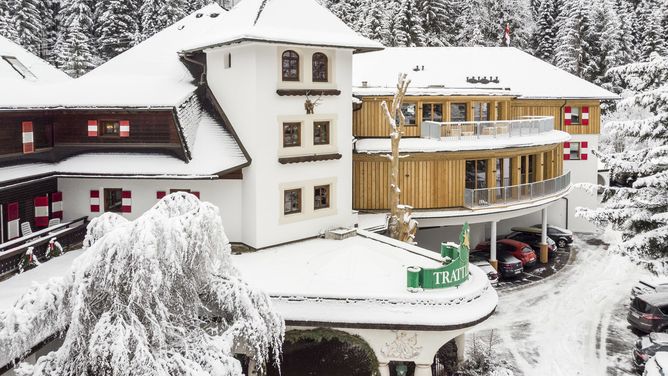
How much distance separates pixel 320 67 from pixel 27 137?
37.5 feet

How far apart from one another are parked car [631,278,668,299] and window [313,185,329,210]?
1383cm

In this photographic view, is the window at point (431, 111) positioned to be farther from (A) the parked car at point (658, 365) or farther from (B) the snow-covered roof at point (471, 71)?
(A) the parked car at point (658, 365)

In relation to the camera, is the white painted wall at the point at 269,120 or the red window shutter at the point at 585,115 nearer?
the white painted wall at the point at 269,120

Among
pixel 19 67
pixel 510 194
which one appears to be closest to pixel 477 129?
pixel 510 194

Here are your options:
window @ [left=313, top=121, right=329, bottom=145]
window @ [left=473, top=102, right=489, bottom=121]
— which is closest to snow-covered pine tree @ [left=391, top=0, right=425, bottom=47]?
window @ [left=473, top=102, right=489, bottom=121]

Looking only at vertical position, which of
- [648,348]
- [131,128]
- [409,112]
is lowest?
[648,348]

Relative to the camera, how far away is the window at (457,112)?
108ft

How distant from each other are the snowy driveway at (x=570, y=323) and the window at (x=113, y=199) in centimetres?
1548

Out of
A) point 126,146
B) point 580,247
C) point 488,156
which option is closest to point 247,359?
point 126,146

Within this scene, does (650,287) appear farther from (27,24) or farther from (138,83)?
(27,24)

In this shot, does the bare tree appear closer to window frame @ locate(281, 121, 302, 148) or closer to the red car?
window frame @ locate(281, 121, 302, 148)

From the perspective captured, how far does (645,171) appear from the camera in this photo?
18719 millimetres

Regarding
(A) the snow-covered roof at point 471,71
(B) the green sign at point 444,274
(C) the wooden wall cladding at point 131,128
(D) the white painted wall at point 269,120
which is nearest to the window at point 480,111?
(A) the snow-covered roof at point 471,71

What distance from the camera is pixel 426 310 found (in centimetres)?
1702
